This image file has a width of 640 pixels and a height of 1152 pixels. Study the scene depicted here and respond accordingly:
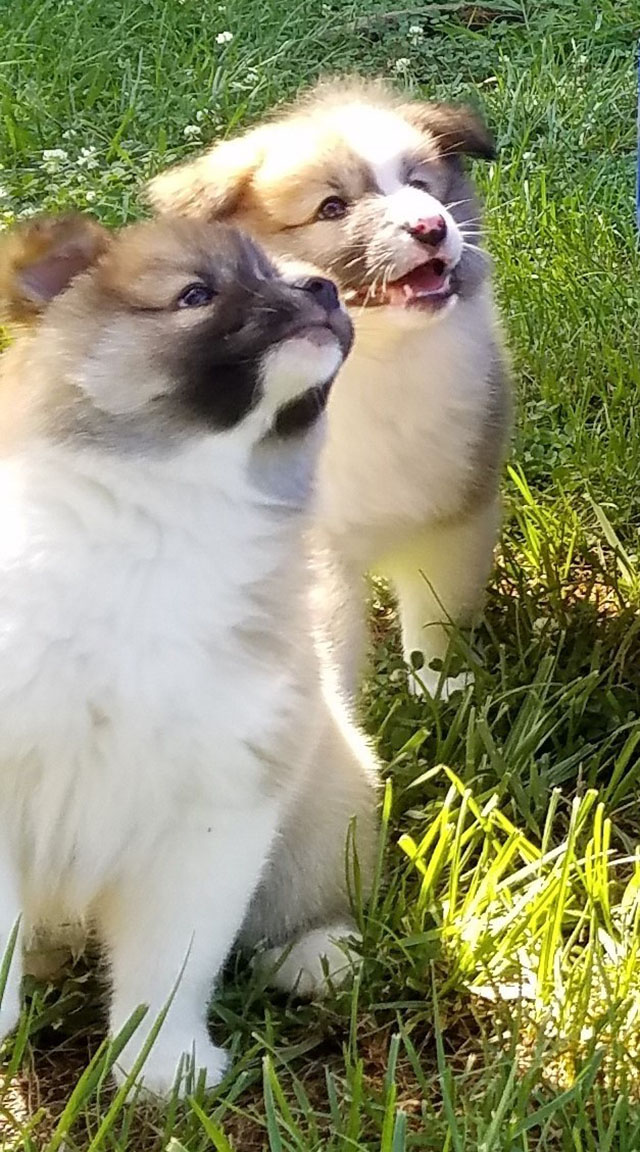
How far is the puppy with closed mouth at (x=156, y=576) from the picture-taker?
164 centimetres

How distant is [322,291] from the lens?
1.76 m

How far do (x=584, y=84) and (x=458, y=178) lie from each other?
8.82 ft

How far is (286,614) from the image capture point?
1.75m

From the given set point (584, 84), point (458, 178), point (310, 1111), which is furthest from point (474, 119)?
point (584, 84)

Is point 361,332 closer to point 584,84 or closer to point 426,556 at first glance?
point 426,556

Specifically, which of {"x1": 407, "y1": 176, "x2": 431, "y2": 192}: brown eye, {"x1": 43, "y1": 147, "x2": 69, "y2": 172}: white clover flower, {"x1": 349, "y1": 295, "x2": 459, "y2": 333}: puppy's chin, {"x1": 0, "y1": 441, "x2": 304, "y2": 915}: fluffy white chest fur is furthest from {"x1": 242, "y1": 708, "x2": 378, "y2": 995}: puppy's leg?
{"x1": 43, "y1": 147, "x2": 69, "y2": 172}: white clover flower

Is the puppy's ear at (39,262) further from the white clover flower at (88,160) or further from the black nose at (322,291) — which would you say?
the white clover flower at (88,160)

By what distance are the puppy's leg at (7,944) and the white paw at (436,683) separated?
3.25 ft

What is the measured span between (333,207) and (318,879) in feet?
3.84

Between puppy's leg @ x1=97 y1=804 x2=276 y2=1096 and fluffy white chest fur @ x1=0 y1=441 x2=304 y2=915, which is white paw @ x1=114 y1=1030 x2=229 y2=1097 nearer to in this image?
puppy's leg @ x1=97 y1=804 x2=276 y2=1096

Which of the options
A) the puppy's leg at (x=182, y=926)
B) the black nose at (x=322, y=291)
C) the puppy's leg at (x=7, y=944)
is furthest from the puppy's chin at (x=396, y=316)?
the puppy's leg at (x=7, y=944)

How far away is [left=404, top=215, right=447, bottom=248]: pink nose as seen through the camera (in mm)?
2352

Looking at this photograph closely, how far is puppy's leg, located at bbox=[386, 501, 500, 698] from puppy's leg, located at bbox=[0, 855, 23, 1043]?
1140 mm

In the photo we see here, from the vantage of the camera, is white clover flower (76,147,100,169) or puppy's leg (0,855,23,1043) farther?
white clover flower (76,147,100,169)
